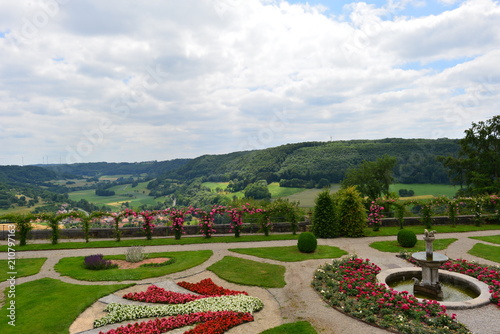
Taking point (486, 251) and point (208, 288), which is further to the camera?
point (486, 251)

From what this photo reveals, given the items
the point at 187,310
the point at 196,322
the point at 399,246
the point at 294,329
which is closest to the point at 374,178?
the point at 399,246

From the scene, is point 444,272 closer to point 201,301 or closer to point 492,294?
point 492,294

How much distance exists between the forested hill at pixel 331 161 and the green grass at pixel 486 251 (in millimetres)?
39601

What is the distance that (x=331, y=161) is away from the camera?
63469mm

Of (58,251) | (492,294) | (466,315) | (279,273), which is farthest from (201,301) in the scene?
(58,251)

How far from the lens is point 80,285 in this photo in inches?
505

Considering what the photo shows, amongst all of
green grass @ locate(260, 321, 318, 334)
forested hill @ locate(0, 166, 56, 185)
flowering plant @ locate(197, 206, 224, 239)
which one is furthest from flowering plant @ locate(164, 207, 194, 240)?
forested hill @ locate(0, 166, 56, 185)

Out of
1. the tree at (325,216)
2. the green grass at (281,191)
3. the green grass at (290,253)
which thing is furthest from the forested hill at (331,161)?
the green grass at (290,253)

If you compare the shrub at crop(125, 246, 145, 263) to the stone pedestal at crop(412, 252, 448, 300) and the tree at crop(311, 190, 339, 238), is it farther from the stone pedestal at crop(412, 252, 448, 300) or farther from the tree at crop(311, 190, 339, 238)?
the stone pedestal at crop(412, 252, 448, 300)

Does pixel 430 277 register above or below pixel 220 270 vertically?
above

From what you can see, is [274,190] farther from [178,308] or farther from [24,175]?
[24,175]

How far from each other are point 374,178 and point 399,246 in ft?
78.9

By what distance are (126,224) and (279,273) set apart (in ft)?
44.5

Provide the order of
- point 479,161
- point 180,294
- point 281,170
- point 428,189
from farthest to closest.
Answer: point 281,170 → point 428,189 → point 479,161 → point 180,294
